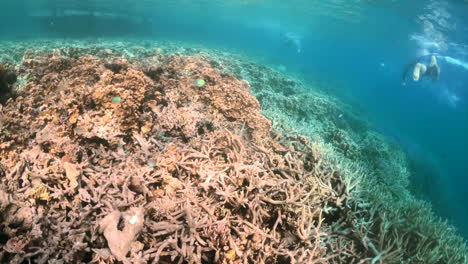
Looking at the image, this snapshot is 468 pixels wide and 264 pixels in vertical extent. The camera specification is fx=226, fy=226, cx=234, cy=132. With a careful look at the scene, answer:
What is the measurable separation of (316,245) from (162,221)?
1.96 metres

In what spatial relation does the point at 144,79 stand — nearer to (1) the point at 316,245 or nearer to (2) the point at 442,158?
(1) the point at 316,245

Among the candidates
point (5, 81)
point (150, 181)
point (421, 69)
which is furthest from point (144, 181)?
point (421, 69)

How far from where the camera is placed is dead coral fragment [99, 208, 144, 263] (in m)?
2.33

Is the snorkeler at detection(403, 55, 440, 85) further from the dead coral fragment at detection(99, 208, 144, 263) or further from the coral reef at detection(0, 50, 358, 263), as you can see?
the dead coral fragment at detection(99, 208, 144, 263)

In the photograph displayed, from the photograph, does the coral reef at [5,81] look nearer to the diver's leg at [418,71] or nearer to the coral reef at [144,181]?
the coral reef at [144,181]

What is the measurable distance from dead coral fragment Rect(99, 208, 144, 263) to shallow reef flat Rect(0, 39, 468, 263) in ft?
0.04

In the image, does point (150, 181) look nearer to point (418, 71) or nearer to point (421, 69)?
point (418, 71)

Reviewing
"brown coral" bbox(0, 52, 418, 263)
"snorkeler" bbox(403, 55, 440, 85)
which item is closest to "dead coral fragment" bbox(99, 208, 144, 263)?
"brown coral" bbox(0, 52, 418, 263)

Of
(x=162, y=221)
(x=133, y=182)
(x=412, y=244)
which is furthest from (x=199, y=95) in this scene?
(x=412, y=244)

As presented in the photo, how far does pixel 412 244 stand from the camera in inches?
153

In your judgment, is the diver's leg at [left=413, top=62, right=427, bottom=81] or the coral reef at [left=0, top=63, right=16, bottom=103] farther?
the diver's leg at [left=413, top=62, right=427, bottom=81]

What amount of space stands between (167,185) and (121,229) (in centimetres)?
80

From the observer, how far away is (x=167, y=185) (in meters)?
3.16

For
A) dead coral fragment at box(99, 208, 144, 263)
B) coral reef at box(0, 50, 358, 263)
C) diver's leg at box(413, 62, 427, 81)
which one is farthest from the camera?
diver's leg at box(413, 62, 427, 81)
